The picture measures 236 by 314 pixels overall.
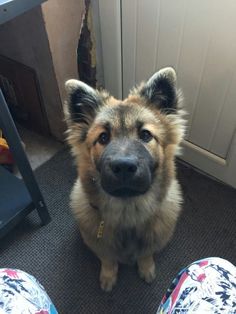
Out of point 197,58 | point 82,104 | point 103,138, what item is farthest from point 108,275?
point 197,58

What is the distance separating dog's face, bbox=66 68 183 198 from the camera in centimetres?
99

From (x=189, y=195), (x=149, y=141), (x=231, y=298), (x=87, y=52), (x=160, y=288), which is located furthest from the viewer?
(x=189, y=195)

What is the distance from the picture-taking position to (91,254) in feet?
5.00

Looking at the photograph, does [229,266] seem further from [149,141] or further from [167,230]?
[149,141]

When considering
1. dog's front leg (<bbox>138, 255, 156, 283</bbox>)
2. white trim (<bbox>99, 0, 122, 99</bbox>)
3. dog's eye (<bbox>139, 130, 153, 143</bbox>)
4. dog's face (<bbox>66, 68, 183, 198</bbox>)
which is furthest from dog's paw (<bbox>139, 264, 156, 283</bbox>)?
white trim (<bbox>99, 0, 122, 99</bbox>)

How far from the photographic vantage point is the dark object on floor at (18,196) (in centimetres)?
129

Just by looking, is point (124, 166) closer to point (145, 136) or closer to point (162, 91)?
point (145, 136)

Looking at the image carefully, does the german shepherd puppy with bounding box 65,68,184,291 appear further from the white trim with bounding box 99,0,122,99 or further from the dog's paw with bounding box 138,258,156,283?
the white trim with bounding box 99,0,122,99

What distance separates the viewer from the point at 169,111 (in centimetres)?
117

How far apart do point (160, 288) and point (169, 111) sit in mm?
769

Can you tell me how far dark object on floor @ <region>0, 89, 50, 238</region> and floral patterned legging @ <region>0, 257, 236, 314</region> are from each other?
0.45 metres

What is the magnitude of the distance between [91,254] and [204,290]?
0.69m

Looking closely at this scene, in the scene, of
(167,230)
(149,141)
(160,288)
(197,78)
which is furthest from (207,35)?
(160,288)

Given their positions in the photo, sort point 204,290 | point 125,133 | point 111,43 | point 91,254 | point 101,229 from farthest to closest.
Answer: point 111,43, point 91,254, point 101,229, point 125,133, point 204,290
